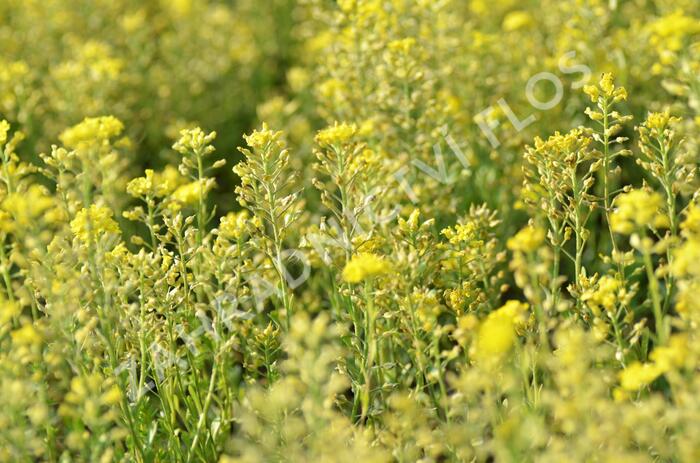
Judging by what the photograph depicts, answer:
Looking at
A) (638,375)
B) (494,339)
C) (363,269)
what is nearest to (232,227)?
(363,269)

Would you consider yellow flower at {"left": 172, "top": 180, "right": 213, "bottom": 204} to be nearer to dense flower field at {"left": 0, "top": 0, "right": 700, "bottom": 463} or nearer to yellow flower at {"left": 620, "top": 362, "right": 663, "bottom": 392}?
dense flower field at {"left": 0, "top": 0, "right": 700, "bottom": 463}

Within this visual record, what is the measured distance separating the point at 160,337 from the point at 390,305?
2.78 ft

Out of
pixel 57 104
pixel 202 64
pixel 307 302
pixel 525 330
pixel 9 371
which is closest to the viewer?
pixel 9 371

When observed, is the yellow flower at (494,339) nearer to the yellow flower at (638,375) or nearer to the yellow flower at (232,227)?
the yellow flower at (638,375)

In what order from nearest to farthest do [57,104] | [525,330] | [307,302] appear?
[525,330] < [307,302] < [57,104]

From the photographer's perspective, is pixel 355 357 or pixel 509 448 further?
pixel 355 357

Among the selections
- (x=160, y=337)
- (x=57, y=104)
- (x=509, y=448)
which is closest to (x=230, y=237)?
(x=160, y=337)

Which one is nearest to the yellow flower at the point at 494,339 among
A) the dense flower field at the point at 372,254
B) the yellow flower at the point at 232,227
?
the dense flower field at the point at 372,254

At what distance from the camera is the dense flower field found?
2580mm

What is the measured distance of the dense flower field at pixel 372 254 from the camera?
2580 millimetres

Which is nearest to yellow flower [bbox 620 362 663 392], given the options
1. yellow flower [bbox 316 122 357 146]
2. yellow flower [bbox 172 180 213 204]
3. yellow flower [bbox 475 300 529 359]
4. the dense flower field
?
the dense flower field

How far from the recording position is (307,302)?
4.07 metres

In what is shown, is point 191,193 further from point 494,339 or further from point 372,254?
point 494,339

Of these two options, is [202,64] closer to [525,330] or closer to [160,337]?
[160,337]
